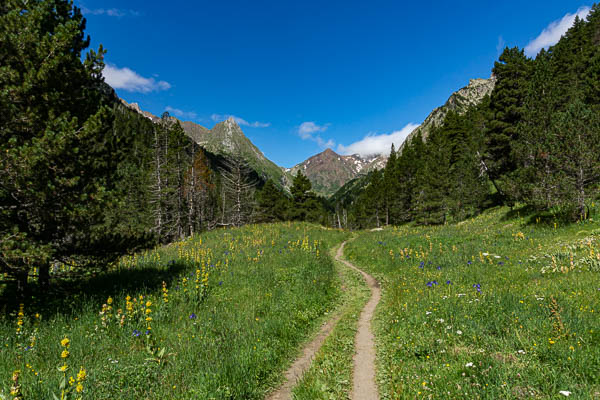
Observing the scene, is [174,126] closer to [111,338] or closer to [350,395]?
[111,338]

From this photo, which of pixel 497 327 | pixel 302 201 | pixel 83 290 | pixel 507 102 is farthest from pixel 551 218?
pixel 302 201

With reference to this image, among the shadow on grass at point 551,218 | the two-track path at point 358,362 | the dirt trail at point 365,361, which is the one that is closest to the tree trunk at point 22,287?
the two-track path at point 358,362

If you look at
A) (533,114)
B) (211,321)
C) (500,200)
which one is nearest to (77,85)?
(211,321)

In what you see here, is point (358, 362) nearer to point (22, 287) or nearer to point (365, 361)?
point (365, 361)

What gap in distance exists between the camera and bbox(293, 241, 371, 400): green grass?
4.56m

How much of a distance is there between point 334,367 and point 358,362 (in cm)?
60

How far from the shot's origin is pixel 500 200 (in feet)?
101

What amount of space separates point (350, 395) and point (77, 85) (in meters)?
10.5

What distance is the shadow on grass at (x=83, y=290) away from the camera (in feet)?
22.0

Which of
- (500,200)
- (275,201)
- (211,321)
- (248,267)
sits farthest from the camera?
(275,201)

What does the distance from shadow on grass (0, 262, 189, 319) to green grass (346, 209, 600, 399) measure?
7743mm

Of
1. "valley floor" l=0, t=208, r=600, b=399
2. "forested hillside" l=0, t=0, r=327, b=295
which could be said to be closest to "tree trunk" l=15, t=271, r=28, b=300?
"forested hillside" l=0, t=0, r=327, b=295

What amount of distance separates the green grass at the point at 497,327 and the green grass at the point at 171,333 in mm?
2450

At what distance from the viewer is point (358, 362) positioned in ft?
18.3
